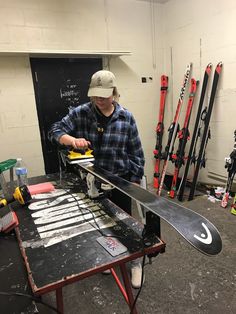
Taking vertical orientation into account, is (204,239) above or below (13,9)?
below

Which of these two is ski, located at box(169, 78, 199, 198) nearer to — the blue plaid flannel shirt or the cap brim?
the blue plaid flannel shirt

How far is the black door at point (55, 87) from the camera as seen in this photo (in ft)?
9.55

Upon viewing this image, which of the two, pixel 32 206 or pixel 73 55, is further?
pixel 73 55

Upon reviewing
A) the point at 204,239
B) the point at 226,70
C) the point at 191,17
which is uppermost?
the point at 191,17

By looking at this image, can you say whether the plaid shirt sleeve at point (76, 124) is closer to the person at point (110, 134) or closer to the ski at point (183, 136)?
the person at point (110, 134)

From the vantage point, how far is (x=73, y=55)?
9.85 feet

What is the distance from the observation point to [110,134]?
1.71 meters

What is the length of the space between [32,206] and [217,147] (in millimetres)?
2574

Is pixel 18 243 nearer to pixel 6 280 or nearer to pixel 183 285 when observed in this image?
pixel 6 280

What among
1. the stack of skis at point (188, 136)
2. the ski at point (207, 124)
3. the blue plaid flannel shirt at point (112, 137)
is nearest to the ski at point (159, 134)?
the stack of skis at point (188, 136)

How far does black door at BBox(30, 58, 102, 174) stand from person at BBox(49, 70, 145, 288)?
4.42ft

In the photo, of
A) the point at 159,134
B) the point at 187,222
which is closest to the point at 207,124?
the point at 159,134

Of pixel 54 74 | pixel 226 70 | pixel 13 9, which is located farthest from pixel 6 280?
pixel 226 70

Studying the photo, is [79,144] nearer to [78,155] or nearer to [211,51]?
[78,155]
